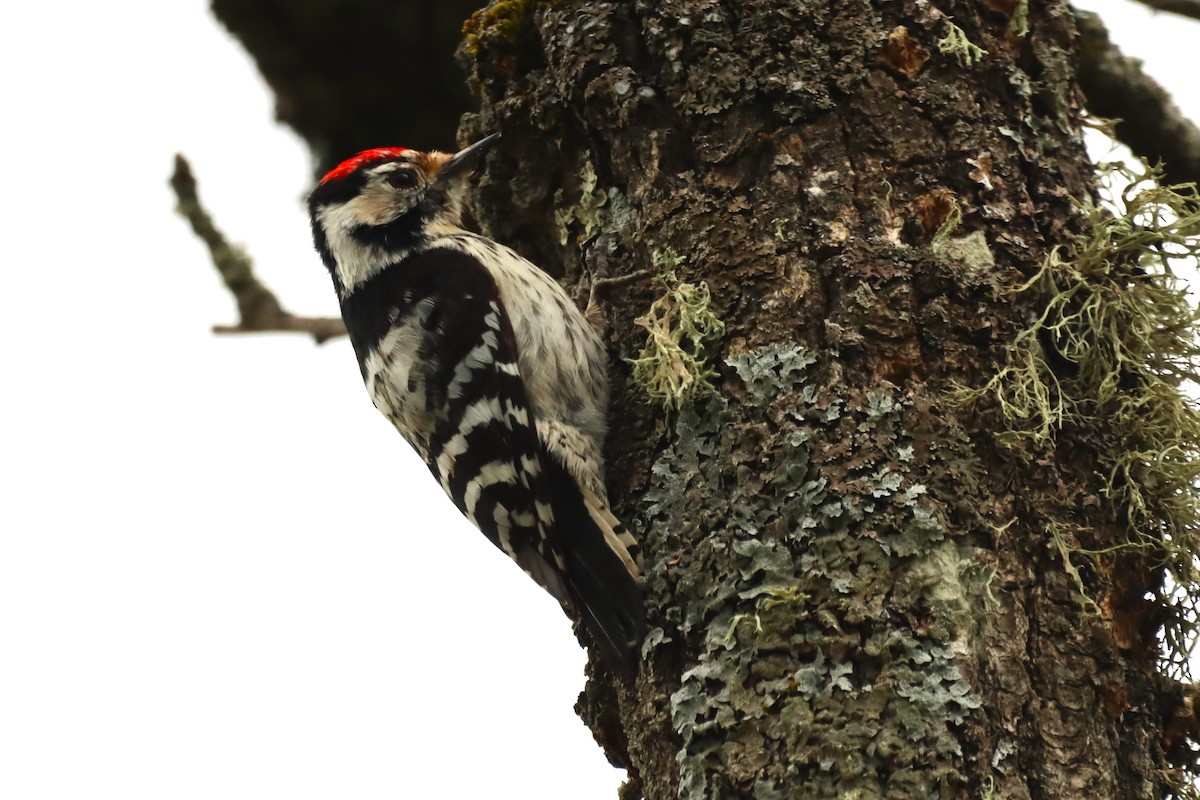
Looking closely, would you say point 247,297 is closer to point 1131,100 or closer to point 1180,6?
point 1131,100

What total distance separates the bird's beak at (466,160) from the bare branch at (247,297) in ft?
2.52

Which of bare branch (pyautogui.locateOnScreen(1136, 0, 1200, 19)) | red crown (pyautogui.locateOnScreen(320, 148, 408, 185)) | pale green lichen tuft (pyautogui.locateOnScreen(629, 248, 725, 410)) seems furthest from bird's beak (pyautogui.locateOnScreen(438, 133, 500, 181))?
bare branch (pyautogui.locateOnScreen(1136, 0, 1200, 19))

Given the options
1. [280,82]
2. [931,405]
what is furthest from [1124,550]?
[280,82]

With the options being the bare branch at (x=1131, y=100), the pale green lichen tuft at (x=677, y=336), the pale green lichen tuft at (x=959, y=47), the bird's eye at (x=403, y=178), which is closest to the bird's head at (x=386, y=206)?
the bird's eye at (x=403, y=178)

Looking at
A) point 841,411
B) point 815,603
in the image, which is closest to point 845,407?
point 841,411

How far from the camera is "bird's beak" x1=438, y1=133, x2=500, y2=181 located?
353 centimetres

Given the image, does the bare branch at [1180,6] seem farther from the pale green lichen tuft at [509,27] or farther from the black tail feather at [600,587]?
the black tail feather at [600,587]

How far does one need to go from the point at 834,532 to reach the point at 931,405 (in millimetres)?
341

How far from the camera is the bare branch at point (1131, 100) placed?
12.3 feet

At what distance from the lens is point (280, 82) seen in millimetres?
4727

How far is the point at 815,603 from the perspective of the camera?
2451mm

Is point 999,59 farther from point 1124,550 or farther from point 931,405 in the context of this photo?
point 1124,550

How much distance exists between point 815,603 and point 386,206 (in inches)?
85.2

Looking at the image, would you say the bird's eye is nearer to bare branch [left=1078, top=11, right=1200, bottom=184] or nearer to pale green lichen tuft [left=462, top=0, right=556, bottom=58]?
pale green lichen tuft [left=462, top=0, right=556, bottom=58]
